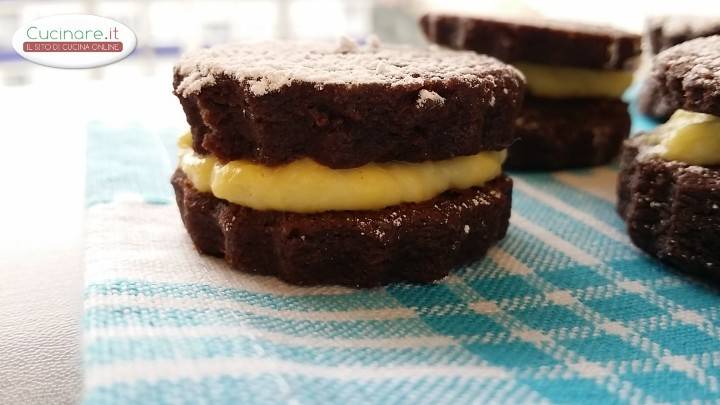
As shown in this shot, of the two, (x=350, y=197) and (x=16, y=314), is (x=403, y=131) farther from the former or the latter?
(x=16, y=314)

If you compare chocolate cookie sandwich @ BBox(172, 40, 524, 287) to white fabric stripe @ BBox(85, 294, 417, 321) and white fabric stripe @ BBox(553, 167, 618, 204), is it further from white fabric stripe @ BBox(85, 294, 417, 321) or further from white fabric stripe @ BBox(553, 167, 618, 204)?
white fabric stripe @ BBox(553, 167, 618, 204)

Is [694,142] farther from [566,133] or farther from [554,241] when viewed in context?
[566,133]

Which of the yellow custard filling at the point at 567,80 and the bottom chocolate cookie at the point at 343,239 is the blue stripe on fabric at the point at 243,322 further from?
the yellow custard filling at the point at 567,80

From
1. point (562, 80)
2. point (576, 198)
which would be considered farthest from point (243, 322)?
point (562, 80)

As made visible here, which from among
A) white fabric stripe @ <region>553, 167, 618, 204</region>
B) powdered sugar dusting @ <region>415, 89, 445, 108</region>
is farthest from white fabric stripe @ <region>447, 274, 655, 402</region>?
white fabric stripe @ <region>553, 167, 618, 204</region>

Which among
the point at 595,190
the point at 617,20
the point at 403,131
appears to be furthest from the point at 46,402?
the point at 617,20

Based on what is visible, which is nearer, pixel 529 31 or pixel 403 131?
pixel 403 131

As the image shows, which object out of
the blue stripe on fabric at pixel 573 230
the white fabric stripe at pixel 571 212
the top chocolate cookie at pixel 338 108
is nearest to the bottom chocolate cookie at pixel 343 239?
the top chocolate cookie at pixel 338 108
